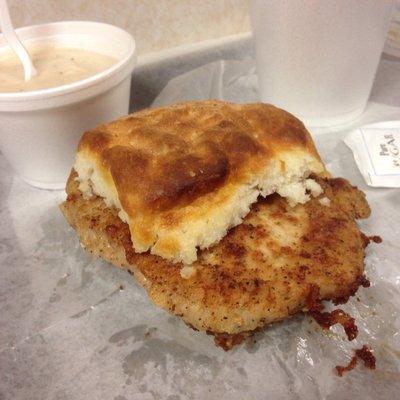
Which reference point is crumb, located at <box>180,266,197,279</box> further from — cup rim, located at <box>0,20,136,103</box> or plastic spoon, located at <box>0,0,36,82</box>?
plastic spoon, located at <box>0,0,36,82</box>

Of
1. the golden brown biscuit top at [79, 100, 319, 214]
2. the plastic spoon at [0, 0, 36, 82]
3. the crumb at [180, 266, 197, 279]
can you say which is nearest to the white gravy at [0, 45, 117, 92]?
the plastic spoon at [0, 0, 36, 82]

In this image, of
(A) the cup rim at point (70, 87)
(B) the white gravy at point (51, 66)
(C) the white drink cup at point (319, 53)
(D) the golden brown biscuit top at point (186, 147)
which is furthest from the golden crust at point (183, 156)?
(C) the white drink cup at point (319, 53)

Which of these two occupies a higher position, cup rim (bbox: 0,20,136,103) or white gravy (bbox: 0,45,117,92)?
cup rim (bbox: 0,20,136,103)

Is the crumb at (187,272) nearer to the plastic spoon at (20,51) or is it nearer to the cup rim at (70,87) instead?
the cup rim at (70,87)

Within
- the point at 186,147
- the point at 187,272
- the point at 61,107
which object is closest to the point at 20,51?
the point at 61,107

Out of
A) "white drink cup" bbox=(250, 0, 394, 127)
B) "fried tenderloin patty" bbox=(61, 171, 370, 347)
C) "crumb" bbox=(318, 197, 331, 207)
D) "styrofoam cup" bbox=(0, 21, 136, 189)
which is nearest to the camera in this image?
"fried tenderloin patty" bbox=(61, 171, 370, 347)

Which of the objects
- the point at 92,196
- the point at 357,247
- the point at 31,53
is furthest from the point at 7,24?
the point at 357,247
